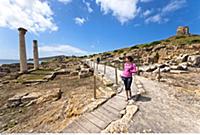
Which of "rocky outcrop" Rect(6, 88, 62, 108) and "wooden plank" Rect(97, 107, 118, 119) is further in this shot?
"rocky outcrop" Rect(6, 88, 62, 108)

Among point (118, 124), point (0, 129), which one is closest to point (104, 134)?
point (118, 124)

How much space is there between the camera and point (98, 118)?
6113 mm

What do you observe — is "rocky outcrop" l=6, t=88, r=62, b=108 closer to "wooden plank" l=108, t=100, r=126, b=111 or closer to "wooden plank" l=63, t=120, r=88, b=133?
"wooden plank" l=108, t=100, r=126, b=111

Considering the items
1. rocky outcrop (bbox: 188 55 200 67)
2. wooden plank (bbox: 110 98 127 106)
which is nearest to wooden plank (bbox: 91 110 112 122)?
wooden plank (bbox: 110 98 127 106)

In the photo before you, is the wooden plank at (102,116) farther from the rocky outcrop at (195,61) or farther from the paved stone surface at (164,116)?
the rocky outcrop at (195,61)

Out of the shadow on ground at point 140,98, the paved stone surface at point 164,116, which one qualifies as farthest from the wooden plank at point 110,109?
the shadow on ground at point 140,98

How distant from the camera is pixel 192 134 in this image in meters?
4.71

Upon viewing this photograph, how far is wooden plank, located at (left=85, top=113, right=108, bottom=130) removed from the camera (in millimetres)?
5604

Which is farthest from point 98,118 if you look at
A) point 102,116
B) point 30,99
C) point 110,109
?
point 30,99

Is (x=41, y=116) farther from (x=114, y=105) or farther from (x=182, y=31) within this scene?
(x=182, y=31)

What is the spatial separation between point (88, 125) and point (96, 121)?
34 centimetres

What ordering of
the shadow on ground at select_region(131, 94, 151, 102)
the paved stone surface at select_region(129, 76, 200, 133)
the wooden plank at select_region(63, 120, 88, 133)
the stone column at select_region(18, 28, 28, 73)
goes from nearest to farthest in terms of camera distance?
the paved stone surface at select_region(129, 76, 200, 133) → the wooden plank at select_region(63, 120, 88, 133) → the shadow on ground at select_region(131, 94, 151, 102) → the stone column at select_region(18, 28, 28, 73)

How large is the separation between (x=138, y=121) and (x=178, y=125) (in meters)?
1.26

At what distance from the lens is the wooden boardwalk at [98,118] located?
5547mm
